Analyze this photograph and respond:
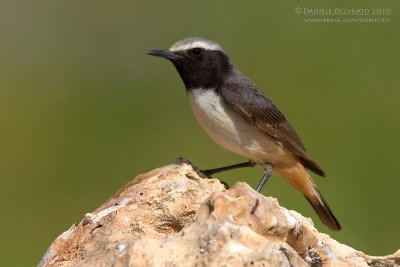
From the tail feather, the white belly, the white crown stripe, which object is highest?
the white crown stripe

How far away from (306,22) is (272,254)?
1135 cm

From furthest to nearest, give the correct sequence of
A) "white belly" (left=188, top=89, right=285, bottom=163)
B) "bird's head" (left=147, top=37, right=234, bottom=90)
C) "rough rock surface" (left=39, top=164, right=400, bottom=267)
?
"bird's head" (left=147, top=37, right=234, bottom=90)
"white belly" (left=188, top=89, right=285, bottom=163)
"rough rock surface" (left=39, top=164, right=400, bottom=267)

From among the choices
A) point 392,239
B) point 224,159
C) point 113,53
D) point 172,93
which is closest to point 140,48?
point 113,53

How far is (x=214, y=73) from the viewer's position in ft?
26.3

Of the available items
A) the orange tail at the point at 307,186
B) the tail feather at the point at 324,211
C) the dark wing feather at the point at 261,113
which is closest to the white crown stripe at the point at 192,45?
the dark wing feather at the point at 261,113

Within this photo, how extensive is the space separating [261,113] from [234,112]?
0.89 feet

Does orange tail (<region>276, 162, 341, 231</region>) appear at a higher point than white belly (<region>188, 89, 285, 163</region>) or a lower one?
lower

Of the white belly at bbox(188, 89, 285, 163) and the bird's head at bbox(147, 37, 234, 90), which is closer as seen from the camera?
the white belly at bbox(188, 89, 285, 163)

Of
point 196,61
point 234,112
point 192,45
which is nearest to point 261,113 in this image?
point 234,112

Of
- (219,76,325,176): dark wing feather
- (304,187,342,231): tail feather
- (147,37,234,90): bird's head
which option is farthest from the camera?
(304,187,342,231): tail feather

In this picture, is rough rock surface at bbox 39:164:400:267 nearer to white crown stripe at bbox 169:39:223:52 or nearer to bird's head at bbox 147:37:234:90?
bird's head at bbox 147:37:234:90

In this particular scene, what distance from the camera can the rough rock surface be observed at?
493cm

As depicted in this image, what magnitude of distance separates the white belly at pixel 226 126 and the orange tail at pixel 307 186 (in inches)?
16.3

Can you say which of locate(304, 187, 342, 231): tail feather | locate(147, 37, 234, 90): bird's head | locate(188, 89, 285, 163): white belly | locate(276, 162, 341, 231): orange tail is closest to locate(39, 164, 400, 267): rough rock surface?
locate(188, 89, 285, 163): white belly
